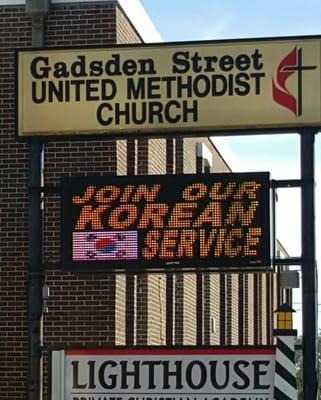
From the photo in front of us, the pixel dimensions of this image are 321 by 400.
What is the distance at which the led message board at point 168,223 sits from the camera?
10.9 m

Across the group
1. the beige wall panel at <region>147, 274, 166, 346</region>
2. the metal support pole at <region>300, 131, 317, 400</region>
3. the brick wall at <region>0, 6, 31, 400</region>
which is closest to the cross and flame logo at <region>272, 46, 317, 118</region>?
the metal support pole at <region>300, 131, 317, 400</region>

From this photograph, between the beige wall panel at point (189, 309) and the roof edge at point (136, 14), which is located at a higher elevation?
the roof edge at point (136, 14)

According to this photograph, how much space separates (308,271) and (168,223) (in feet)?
5.27

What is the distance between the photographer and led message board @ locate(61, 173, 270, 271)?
10930 mm

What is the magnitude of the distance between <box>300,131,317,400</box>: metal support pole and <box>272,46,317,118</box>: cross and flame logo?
0.32 metres

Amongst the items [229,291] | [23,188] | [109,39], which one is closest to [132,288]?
[23,188]

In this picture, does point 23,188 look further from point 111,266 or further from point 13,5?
point 111,266

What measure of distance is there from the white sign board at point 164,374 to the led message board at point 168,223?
3.28 ft

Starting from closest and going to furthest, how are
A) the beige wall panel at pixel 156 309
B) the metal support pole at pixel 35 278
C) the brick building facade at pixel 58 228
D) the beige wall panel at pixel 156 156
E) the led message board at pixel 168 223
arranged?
1. the led message board at pixel 168 223
2. the metal support pole at pixel 35 278
3. the brick building facade at pixel 58 228
4. the beige wall panel at pixel 156 309
5. the beige wall panel at pixel 156 156

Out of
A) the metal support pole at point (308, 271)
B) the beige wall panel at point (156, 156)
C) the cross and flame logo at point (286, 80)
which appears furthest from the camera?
the beige wall panel at point (156, 156)

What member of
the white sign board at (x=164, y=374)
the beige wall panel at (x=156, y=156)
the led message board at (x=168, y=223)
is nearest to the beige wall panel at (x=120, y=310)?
the beige wall panel at (x=156, y=156)

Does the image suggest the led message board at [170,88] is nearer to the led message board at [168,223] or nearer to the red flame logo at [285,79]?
the red flame logo at [285,79]

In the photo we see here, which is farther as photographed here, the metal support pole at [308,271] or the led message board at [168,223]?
the metal support pole at [308,271]

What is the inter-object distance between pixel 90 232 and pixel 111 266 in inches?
16.6
